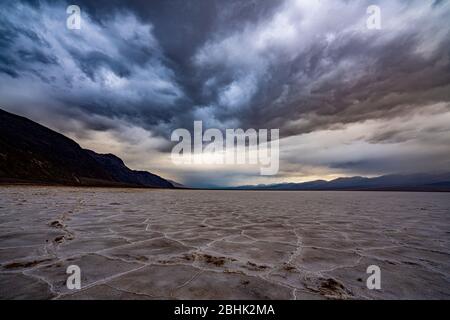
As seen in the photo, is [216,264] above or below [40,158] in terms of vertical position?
below

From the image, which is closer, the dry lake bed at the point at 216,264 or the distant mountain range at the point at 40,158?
the dry lake bed at the point at 216,264

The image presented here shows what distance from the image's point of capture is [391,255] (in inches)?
124

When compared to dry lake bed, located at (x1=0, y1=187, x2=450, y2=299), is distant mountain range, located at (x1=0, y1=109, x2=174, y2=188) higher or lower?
higher

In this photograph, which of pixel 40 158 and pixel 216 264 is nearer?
pixel 216 264

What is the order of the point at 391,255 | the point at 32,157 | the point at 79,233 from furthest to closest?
the point at 32,157 → the point at 79,233 → the point at 391,255

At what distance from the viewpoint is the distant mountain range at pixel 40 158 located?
4462cm

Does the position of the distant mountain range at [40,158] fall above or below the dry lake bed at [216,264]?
above

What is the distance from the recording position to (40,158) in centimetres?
5591

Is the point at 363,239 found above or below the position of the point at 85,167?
below

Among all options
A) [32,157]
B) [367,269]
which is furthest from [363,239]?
[32,157]

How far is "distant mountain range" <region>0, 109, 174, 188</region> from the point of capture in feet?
146

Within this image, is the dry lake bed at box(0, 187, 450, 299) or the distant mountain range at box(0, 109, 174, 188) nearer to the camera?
the dry lake bed at box(0, 187, 450, 299)

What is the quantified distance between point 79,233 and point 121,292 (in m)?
2.87
